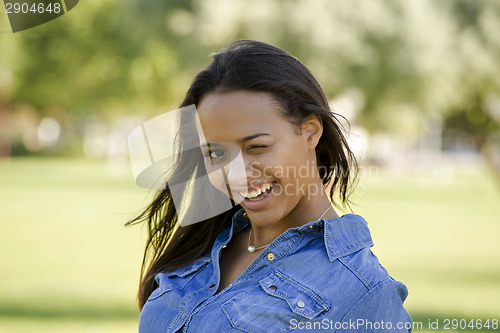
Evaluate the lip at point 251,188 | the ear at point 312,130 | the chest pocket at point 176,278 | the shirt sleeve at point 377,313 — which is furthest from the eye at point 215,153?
the shirt sleeve at point 377,313

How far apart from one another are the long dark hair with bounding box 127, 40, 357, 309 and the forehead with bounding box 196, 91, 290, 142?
0.09ft

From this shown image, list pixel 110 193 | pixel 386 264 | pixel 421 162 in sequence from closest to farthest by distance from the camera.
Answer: pixel 386 264
pixel 110 193
pixel 421 162

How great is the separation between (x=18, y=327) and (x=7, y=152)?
105 ft

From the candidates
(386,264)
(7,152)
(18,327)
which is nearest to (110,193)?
(386,264)

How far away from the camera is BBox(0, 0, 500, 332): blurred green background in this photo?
7117 mm

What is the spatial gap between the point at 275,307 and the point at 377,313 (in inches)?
11.7

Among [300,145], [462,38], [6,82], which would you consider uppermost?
[6,82]

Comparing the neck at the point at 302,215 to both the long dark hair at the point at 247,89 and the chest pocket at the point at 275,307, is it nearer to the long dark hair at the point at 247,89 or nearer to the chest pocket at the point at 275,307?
the long dark hair at the point at 247,89

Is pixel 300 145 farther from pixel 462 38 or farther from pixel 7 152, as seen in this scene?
pixel 7 152

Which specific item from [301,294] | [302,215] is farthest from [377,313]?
[302,215]

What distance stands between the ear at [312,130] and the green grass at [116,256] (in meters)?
1.07

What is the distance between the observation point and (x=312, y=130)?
223 centimetres

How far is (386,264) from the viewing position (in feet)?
26.8

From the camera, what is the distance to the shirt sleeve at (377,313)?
1.88 m
